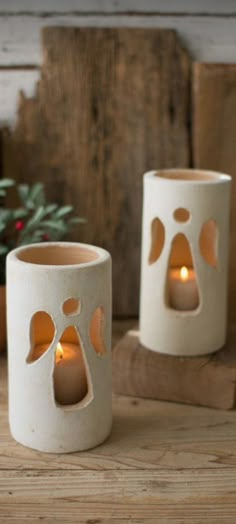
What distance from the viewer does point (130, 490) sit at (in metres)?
0.76

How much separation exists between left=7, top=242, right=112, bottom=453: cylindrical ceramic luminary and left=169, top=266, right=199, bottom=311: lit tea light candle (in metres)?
0.15

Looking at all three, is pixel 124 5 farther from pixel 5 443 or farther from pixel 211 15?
pixel 5 443

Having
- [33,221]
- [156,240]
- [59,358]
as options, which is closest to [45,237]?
[33,221]

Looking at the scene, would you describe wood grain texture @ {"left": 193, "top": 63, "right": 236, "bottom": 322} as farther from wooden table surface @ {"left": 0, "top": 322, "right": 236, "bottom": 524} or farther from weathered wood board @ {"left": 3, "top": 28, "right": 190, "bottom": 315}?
wooden table surface @ {"left": 0, "top": 322, "right": 236, "bottom": 524}

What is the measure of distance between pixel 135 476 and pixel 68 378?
13 centimetres

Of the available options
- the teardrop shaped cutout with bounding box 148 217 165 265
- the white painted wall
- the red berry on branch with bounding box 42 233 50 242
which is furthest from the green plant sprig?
the white painted wall

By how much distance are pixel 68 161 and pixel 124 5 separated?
237 millimetres

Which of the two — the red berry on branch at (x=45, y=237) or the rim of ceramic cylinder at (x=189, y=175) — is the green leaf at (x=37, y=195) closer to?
the red berry on branch at (x=45, y=237)

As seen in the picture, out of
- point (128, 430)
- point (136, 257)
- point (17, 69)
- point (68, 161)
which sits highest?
point (17, 69)

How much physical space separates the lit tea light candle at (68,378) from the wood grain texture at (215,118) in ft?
1.32

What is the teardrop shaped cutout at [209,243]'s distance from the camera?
3.19 feet

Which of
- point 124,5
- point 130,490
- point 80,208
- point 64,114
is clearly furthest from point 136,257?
point 130,490

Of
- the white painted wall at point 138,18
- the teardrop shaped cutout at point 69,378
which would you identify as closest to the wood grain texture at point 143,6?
the white painted wall at point 138,18

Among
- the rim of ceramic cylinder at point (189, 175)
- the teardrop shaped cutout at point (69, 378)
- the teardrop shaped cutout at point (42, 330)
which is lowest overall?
the teardrop shaped cutout at point (69, 378)
